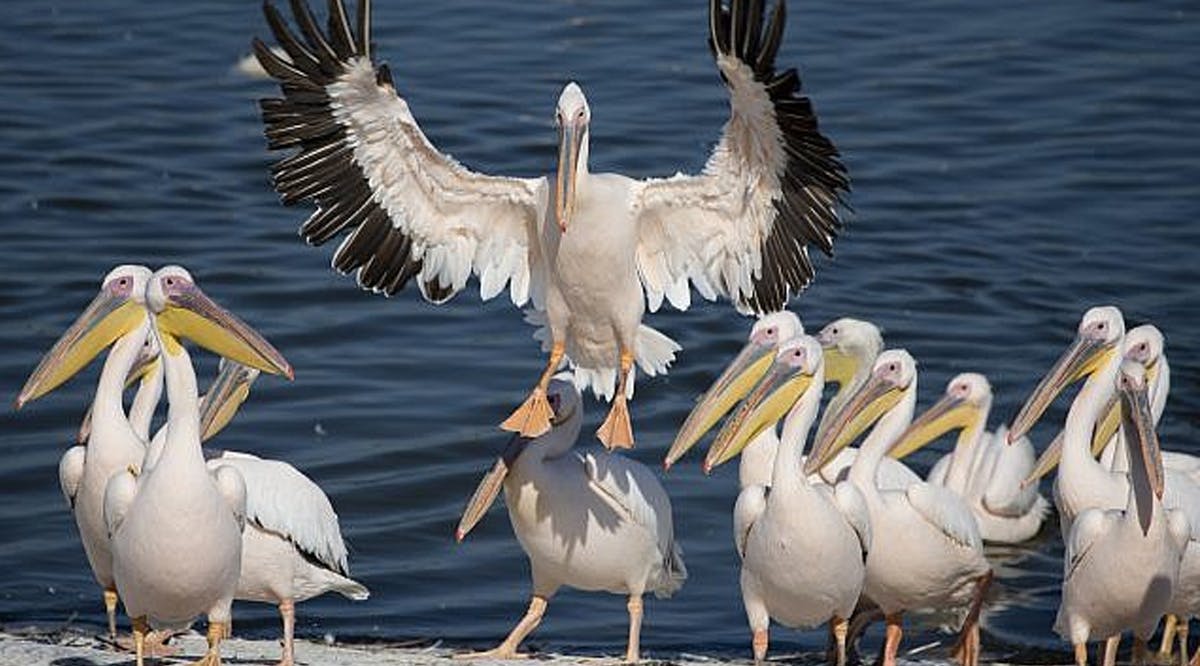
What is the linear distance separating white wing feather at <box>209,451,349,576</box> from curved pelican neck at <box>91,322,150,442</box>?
0.32m

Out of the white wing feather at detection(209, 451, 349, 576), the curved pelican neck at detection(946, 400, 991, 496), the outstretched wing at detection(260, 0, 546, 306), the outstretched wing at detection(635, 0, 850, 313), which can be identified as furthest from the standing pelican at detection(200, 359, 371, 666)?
the curved pelican neck at detection(946, 400, 991, 496)

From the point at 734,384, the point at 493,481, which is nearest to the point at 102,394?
the point at 493,481

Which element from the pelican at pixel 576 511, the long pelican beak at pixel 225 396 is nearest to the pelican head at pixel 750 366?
the pelican at pixel 576 511

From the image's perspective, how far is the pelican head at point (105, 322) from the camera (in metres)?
7.59

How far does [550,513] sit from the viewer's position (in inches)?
314

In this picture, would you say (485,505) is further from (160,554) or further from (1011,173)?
(1011,173)

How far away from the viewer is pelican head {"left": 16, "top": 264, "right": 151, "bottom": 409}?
759cm

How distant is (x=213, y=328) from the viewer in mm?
6805

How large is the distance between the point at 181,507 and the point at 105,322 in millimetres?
1525

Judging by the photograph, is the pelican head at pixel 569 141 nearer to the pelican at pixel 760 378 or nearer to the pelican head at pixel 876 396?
the pelican at pixel 760 378

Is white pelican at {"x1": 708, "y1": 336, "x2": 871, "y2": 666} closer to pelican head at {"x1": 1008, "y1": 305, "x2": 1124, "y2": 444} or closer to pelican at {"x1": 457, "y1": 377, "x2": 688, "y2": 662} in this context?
pelican at {"x1": 457, "y1": 377, "x2": 688, "y2": 662}

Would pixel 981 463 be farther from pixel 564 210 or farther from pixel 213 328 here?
pixel 213 328

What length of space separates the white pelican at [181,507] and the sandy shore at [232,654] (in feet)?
1.88

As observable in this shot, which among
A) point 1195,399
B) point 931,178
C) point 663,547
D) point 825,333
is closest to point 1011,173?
point 931,178
